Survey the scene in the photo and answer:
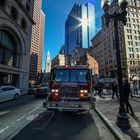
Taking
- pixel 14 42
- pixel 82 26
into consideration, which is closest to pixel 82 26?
pixel 82 26

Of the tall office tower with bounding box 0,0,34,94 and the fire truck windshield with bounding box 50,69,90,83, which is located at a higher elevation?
the tall office tower with bounding box 0,0,34,94

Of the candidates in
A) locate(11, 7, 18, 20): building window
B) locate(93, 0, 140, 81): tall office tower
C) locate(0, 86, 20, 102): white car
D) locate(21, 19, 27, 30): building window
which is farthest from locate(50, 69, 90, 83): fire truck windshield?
locate(93, 0, 140, 81): tall office tower

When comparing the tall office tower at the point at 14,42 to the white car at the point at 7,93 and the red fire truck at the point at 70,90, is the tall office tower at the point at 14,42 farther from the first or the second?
the red fire truck at the point at 70,90

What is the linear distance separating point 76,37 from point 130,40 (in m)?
61.2

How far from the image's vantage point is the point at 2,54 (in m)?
24.0

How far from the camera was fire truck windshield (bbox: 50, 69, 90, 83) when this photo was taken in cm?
841

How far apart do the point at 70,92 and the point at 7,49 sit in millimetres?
21346

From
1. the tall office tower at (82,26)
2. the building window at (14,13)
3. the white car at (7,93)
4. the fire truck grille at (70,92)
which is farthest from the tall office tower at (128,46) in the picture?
the fire truck grille at (70,92)

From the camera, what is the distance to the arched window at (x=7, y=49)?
24.1 metres

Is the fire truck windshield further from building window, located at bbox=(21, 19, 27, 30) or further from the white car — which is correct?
building window, located at bbox=(21, 19, 27, 30)

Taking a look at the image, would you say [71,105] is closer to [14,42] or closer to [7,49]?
[7,49]

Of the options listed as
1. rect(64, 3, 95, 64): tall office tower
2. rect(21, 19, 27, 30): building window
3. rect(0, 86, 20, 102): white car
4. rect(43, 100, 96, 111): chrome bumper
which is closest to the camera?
rect(43, 100, 96, 111): chrome bumper

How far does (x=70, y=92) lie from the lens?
26.2 feet

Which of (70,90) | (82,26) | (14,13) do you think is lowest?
(70,90)
